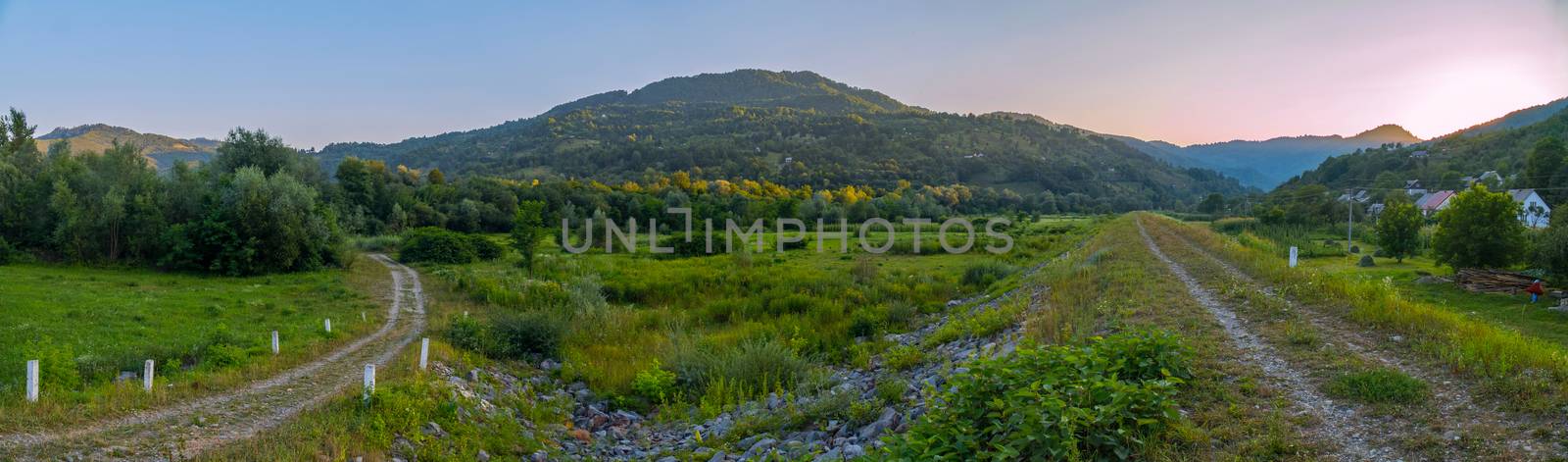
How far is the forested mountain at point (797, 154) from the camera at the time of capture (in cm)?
12694

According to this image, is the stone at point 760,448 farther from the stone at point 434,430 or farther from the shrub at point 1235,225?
the shrub at point 1235,225

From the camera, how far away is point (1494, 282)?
73.3 ft

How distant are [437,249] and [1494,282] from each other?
45607 millimetres

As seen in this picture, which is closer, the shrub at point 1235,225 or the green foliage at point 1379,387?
the green foliage at point 1379,387

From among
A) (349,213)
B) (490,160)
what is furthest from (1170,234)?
(490,160)

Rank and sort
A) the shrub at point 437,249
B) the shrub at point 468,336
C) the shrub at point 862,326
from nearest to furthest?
the shrub at point 468,336 < the shrub at point 862,326 < the shrub at point 437,249

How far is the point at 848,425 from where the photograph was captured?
952 centimetres

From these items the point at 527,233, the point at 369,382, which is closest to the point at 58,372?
the point at 369,382

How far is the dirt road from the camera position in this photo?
831cm

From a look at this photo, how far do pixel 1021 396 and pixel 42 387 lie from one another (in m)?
14.0

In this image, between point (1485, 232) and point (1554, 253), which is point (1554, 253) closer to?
point (1554, 253)

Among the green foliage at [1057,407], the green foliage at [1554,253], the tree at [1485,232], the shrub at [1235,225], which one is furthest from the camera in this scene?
the shrub at [1235,225]

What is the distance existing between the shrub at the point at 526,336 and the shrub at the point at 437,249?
2350 centimetres

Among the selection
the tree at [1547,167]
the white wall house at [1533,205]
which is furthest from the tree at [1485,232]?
the tree at [1547,167]
